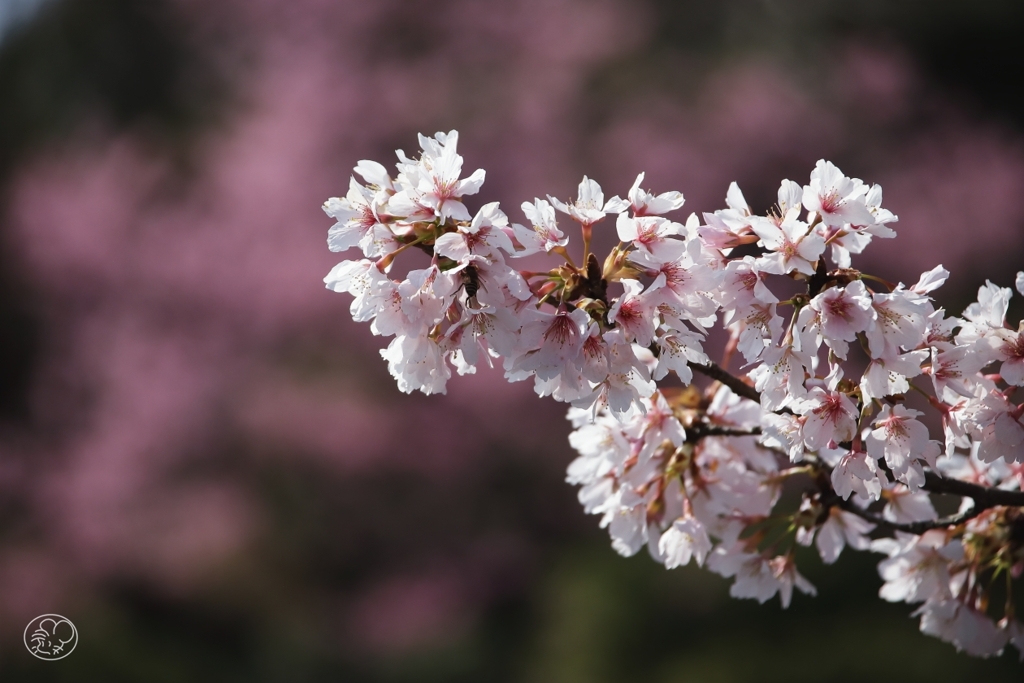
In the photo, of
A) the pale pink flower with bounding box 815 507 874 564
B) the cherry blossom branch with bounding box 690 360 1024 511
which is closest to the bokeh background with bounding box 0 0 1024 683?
the pale pink flower with bounding box 815 507 874 564

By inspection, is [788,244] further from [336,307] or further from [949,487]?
[336,307]

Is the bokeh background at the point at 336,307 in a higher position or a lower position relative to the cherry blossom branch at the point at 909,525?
higher

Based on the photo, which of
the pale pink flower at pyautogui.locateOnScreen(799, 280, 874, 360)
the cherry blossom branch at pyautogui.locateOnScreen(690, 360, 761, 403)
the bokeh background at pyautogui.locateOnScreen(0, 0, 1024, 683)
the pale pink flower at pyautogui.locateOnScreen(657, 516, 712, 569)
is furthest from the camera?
the bokeh background at pyautogui.locateOnScreen(0, 0, 1024, 683)

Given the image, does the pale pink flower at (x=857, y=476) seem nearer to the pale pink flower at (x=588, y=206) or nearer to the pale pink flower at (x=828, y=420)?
the pale pink flower at (x=828, y=420)

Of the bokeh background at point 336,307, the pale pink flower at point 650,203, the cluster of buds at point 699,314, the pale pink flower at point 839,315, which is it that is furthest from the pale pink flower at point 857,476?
the bokeh background at point 336,307

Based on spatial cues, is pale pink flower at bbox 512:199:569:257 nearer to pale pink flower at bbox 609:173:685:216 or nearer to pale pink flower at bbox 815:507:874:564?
pale pink flower at bbox 609:173:685:216

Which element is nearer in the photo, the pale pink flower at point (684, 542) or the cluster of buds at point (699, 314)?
the cluster of buds at point (699, 314)

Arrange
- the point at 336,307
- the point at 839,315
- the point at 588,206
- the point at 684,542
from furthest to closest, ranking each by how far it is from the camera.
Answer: the point at 336,307 < the point at 684,542 < the point at 588,206 < the point at 839,315

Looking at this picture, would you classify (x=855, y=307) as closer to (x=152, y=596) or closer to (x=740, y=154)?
(x=740, y=154)

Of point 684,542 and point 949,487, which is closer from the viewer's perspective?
point 949,487

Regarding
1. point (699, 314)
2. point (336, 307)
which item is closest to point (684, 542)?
point (699, 314)
